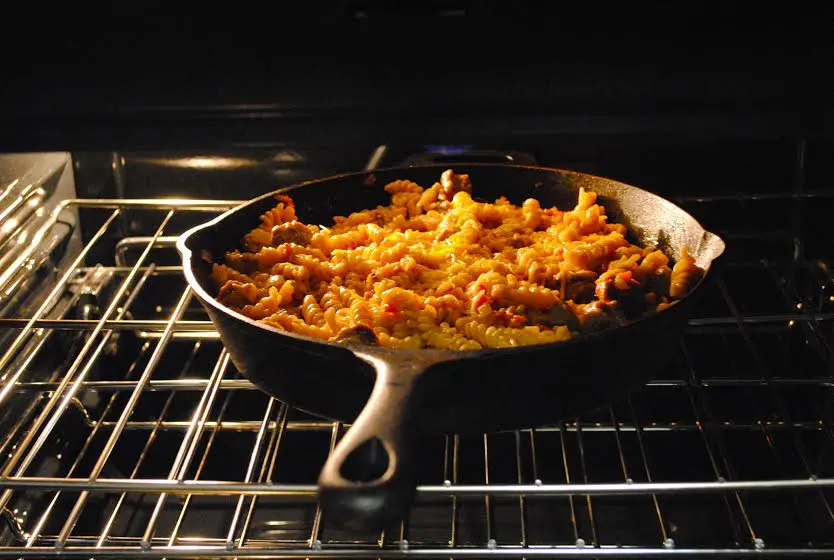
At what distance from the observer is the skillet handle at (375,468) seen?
0.72 meters

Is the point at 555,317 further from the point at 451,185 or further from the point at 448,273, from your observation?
the point at 451,185

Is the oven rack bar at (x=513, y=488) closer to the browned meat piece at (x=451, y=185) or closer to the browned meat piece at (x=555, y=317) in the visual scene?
the browned meat piece at (x=555, y=317)

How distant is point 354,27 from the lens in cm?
138

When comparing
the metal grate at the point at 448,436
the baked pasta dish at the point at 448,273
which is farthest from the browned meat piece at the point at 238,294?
the metal grate at the point at 448,436

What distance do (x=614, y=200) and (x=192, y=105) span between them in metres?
0.77

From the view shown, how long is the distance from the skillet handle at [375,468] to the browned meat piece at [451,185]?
0.78 metres

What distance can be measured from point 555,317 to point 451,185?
494 millimetres

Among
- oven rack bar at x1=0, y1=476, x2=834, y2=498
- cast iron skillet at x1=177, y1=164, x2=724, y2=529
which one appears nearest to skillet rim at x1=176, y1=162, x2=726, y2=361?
cast iron skillet at x1=177, y1=164, x2=724, y2=529

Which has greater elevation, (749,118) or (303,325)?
(749,118)

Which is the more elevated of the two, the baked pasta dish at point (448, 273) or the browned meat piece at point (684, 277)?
the browned meat piece at point (684, 277)

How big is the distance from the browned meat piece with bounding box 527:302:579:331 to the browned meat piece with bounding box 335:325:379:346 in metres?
0.24

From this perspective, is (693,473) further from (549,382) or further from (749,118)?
(549,382)

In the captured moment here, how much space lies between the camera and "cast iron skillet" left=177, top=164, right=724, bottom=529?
0.74 m

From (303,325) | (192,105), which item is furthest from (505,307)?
(192,105)
